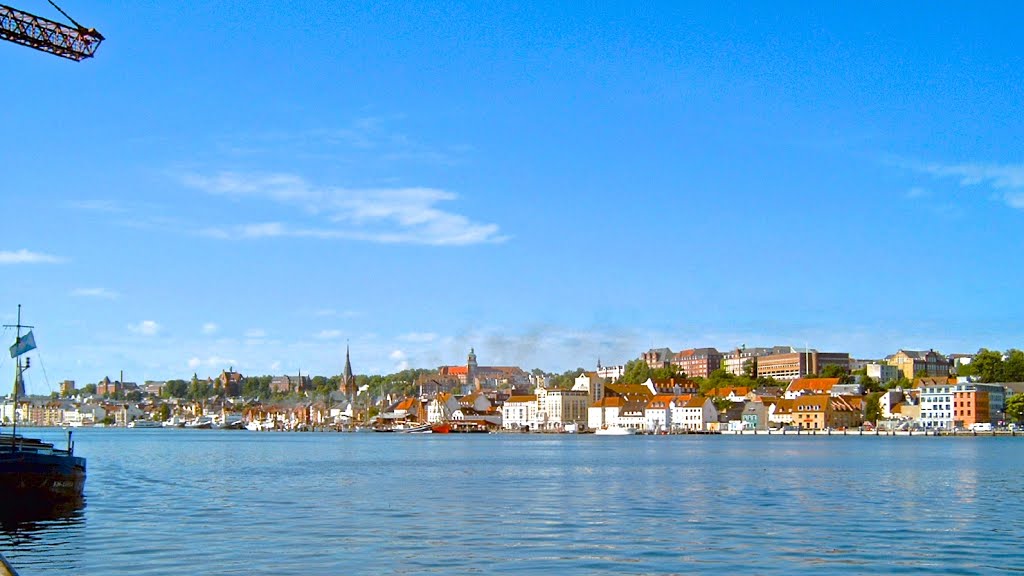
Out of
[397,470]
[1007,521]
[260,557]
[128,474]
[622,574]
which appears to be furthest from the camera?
[397,470]

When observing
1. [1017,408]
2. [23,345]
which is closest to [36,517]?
[23,345]

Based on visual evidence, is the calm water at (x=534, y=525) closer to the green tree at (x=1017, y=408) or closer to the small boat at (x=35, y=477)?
the small boat at (x=35, y=477)

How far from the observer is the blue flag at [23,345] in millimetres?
51250

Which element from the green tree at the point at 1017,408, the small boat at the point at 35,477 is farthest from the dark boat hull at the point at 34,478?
the green tree at the point at 1017,408

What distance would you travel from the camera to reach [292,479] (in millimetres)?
61469

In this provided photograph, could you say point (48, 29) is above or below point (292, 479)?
above

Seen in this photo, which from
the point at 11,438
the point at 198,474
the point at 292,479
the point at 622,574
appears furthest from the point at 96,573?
the point at 198,474

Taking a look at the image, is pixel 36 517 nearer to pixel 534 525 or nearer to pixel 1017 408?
pixel 534 525

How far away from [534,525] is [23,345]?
1096 inches

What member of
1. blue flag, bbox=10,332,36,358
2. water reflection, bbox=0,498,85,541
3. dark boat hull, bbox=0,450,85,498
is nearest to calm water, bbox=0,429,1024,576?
water reflection, bbox=0,498,85,541

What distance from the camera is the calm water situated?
28.2 metres

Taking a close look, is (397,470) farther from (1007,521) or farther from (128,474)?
(1007,521)

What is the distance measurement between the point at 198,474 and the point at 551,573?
44.0 metres

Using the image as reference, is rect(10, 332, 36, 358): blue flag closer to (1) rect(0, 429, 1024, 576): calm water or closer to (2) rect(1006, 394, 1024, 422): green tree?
(1) rect(0, 429, 1024, 576): calm water
